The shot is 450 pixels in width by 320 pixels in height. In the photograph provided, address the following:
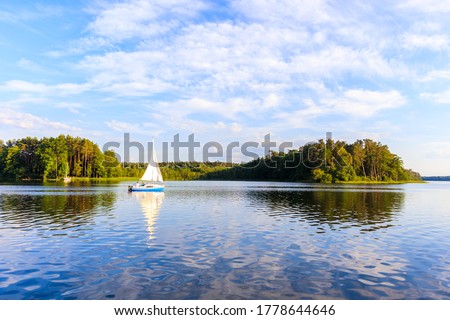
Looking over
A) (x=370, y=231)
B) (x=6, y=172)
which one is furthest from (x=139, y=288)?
(x=6, y=172)

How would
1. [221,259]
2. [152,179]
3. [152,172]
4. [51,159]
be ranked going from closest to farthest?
1. [221,259]
2. [152,172]
3. [152,179]
4. [51,159]

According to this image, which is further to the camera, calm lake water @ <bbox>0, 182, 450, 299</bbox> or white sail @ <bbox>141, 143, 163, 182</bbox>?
white sail @ <bbox>141, 143, 163, 182</bbox>

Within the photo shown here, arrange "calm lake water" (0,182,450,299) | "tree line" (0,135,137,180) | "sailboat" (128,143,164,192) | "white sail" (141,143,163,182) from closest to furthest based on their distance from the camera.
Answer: "calm lake water" (0,182,450,299)
"sailboat" (128,143,164,192)
"white sail" (141,143,163,182)
"tree line" (0,135,137,180)

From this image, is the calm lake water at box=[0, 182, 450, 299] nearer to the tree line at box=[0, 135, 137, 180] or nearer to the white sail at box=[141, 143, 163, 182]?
the white sail at box=[141, 143, 163, 182]

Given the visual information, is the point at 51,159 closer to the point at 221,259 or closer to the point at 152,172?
the point at 152,172

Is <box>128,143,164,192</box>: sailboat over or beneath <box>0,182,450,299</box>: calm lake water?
over

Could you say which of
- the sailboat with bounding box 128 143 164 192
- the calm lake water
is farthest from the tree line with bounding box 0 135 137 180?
the calm lake water

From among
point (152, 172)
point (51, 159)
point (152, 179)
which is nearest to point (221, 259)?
point (152, 172)

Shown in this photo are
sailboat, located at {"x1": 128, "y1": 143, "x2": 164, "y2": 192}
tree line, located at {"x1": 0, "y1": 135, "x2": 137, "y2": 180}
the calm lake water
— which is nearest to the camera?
the calm lake water

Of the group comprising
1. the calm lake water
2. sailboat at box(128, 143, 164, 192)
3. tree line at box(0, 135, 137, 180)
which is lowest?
the calm lake water

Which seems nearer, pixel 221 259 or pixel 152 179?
pixel 221 259

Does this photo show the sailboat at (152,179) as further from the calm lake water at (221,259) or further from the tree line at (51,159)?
the tree line at (51,159)

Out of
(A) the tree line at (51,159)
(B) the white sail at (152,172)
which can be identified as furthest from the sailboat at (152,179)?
(A) the tree line at (51,159)
